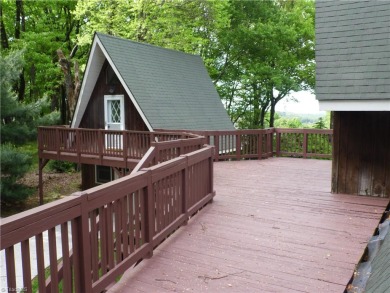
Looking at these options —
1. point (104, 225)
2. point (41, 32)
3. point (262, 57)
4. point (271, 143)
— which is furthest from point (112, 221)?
point (41, 32)

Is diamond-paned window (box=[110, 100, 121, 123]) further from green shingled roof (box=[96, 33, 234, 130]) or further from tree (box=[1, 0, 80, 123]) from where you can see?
tree (box=[1, 0, 80, 123])

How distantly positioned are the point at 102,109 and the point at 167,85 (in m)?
2.83

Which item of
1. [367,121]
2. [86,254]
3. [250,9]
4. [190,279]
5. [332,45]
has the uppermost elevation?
[250,9]

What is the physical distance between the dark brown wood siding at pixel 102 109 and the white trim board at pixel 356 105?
7946 mm

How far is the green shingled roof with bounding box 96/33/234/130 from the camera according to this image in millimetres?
12617

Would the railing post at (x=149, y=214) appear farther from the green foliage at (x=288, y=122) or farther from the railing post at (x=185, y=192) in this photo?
the green foliage at (x=288, y=122)

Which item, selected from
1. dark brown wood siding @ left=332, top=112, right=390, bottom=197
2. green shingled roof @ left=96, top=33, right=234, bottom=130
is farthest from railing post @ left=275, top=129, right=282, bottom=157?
dark brown wood siding @ left=332, top=112, right=390, bottom=197

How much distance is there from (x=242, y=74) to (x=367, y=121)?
54.8 ft

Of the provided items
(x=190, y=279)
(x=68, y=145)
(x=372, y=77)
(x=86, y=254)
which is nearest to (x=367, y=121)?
(x=372, y=77)

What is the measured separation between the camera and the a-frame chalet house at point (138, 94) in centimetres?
1264

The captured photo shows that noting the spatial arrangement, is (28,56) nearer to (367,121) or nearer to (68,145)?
(68,145)

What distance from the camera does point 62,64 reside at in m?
18.1

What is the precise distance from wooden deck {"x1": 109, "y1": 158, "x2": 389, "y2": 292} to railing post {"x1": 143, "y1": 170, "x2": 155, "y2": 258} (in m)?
0.21

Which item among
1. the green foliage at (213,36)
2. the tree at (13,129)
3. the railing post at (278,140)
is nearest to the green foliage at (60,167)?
the tree at (13,129)
